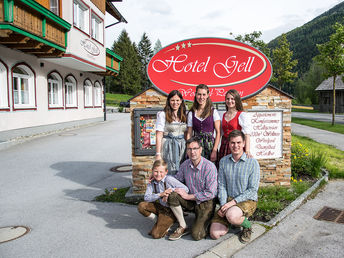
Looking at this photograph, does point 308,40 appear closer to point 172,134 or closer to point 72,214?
point 172,134

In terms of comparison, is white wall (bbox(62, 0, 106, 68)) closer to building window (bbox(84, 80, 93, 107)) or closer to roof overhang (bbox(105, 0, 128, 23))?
building window (bbox(84, 80, 93, 107))

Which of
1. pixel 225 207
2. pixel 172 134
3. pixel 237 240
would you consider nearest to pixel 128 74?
pixel 172 134

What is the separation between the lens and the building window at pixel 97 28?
1920 cm

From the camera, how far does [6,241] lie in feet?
12.4

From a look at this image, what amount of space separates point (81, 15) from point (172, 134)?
1533 cm

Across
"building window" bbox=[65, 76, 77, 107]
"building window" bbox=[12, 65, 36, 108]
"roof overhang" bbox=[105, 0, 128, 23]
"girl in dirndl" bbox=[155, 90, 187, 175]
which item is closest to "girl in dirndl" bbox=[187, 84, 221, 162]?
"girl in dirndl" bbox=[155, 90, 187, 175]

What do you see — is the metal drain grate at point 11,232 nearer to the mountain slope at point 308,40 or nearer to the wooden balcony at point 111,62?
the wooden balcony at point 111,62

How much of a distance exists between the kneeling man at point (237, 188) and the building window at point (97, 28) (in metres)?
17.4

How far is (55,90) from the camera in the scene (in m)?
16.7

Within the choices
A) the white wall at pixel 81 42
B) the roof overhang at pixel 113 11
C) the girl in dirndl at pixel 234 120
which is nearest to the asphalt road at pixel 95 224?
the girl in dirndl at pixel 234 120

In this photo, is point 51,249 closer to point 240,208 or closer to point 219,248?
point 219,248

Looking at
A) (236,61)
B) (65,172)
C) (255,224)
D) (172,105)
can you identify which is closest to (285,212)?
(255,224)

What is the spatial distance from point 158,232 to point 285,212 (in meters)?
2.03

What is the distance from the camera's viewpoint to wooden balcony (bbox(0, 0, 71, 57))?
382 inches
